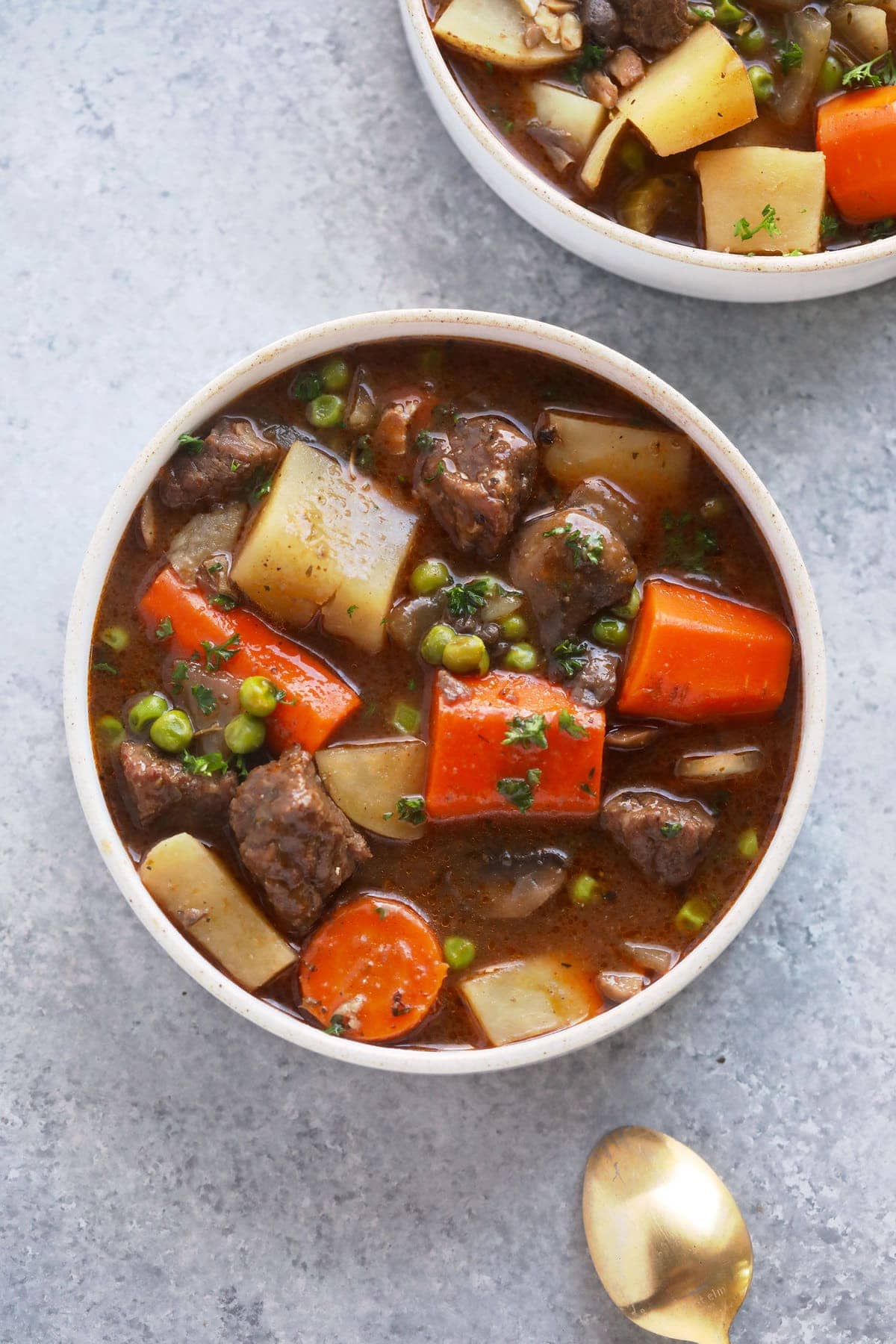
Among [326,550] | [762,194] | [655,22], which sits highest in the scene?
[655,22]

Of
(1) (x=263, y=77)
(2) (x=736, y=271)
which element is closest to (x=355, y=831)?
(2) (x=736, y=271)

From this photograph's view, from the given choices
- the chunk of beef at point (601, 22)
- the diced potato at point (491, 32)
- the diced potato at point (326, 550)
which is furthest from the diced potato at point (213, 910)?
the chunk of beef at point (601, 22)

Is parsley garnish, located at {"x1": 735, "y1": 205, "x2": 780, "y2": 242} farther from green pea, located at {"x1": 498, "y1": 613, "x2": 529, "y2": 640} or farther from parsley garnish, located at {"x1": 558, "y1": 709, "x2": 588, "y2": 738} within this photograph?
parsley garnish, located at {"x1": 558, "y1": 709, "x2": 588, "y2": 738}

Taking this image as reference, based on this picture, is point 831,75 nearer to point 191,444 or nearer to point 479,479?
point 479,479

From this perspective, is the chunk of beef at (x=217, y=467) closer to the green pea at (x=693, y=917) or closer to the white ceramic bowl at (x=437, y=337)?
the white ceramic bowl at (x=437, y=337)

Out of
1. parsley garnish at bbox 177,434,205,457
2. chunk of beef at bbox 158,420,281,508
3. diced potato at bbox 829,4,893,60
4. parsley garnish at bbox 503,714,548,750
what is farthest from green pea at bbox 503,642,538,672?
diced potato at bbox 829,4,893,60

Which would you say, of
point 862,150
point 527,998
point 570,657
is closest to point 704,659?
point 570,657
